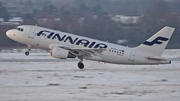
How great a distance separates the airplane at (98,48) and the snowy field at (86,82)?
0.89 metres

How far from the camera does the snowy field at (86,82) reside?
26188mm

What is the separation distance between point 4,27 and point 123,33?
22.0 metres

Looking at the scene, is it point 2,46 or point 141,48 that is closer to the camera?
point 141,48

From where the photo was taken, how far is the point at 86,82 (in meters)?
31.2

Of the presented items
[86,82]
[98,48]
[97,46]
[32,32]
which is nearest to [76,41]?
[97,46]

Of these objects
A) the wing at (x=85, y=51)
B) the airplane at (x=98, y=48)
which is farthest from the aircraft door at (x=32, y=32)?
the wing at (x=85, y=51)

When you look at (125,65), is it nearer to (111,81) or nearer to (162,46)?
(162,46)

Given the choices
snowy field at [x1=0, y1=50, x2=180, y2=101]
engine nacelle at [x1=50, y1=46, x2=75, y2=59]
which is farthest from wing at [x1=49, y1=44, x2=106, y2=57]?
snowy field at [x1=0, y1=50, x2=180, y2=101]

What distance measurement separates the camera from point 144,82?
31594 millimetres

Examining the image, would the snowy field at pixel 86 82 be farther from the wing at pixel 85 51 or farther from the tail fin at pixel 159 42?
the tail fin at pixel 159 42

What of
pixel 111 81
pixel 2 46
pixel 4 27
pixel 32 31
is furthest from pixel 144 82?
pixel 4 27

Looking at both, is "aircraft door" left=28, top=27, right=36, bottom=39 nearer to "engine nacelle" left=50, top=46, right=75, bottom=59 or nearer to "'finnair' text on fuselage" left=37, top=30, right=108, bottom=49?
"'finnair' text on fuselage" left=37, top=30, right=108, bottom=49

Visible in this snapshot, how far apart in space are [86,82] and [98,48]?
24.3ft

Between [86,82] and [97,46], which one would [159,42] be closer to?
[97,46]
